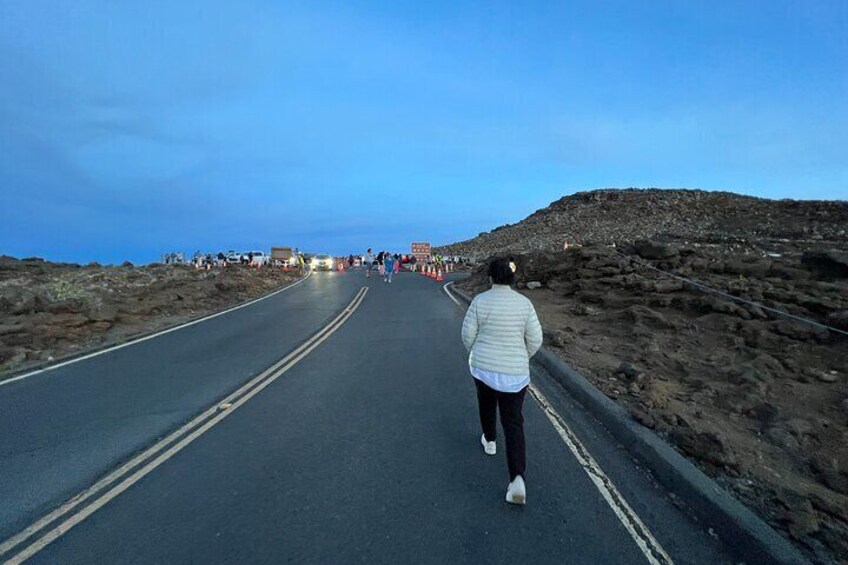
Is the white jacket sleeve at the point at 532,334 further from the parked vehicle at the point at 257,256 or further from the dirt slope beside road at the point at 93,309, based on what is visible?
the parked vehicle at the point at 257,256

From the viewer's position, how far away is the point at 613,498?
410cm

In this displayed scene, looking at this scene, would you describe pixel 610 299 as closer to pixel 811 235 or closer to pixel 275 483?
pixel 275 483

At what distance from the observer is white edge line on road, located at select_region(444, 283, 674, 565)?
3.39 metres

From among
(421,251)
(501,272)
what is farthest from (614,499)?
(421,251)

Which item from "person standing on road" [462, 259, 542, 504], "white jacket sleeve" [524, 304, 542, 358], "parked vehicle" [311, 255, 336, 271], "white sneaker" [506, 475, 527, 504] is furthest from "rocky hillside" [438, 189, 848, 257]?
"white sneaker" [506, 475, 527, 504]

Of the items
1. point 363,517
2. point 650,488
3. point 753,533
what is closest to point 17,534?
point 363,517

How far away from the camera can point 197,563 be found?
327 cm

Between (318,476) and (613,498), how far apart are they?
2.62 metres

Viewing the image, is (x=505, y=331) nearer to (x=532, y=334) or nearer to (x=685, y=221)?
(x=532, y=334)

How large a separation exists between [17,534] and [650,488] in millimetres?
5146

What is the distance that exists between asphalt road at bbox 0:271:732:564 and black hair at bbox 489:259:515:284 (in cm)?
184

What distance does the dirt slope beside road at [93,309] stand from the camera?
11.2 meters

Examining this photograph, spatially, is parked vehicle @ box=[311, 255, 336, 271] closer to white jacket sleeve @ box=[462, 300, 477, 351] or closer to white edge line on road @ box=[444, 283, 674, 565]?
white edge line on road @ box=[444, 283, 674, 565]

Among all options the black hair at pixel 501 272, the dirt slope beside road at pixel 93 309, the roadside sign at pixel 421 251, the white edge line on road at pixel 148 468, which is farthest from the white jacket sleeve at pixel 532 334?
the roadside sign at pixel 421 251
